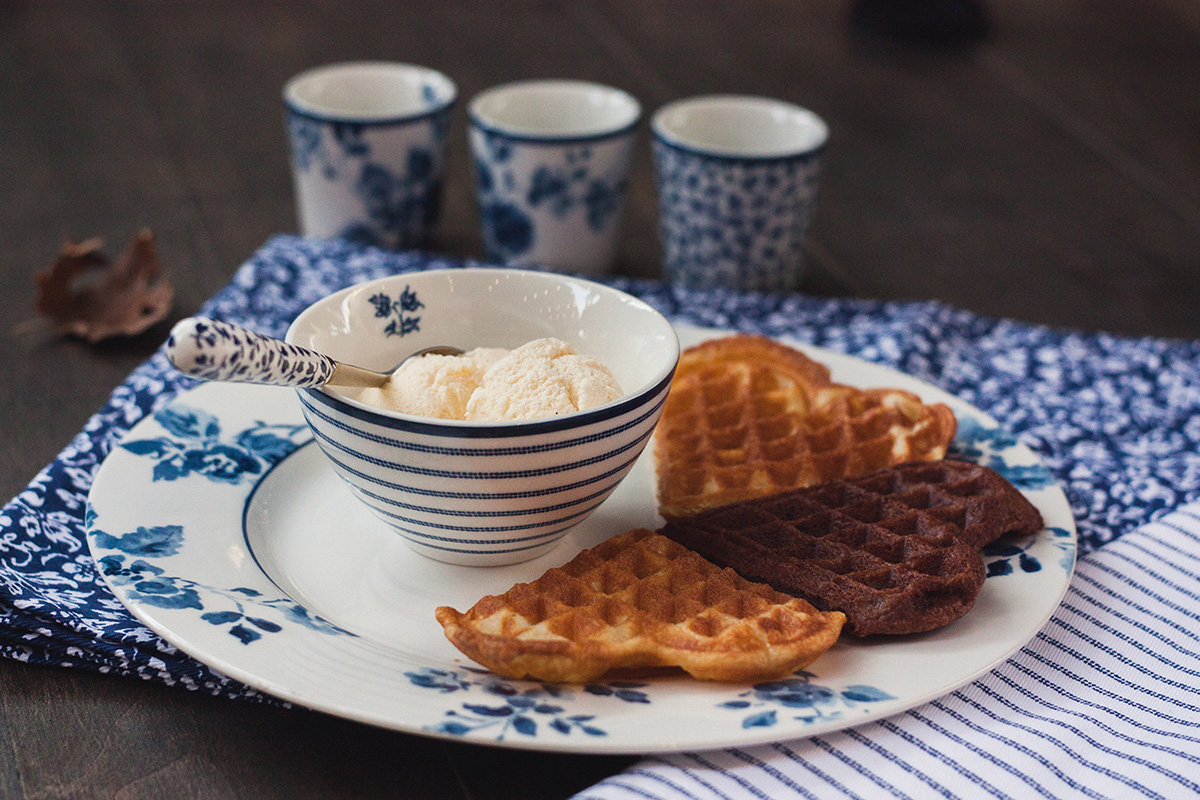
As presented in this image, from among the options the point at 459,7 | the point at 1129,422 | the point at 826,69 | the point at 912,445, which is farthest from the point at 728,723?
the point at 459,7

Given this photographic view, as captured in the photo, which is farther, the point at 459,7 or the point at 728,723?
the point at 459,7

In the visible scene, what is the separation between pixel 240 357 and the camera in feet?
3.58

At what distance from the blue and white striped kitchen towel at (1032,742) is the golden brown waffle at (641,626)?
94mm

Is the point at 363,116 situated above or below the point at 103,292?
above

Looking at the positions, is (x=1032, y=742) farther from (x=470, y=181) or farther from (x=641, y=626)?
(x=470, y=181)

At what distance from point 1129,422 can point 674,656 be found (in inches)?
46.8

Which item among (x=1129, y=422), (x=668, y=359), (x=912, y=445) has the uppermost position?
(x=668, y=359)

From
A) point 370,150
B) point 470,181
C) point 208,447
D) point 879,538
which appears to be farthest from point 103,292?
point 879,538

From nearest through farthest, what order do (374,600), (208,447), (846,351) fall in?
(374,600) < (208,447) < (846,351)

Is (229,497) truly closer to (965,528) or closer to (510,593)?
(510,593)

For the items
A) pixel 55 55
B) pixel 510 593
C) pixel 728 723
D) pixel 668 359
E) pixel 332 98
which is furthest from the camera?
pixel 55 55

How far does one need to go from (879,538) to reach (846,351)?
0.84 m

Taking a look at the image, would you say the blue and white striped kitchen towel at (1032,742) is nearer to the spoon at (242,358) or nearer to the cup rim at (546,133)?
the spoon at (242,358)

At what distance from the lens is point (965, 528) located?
139 centimetres
